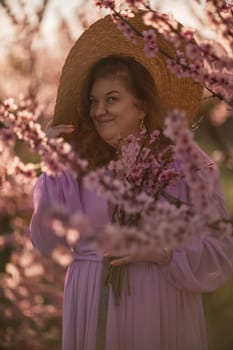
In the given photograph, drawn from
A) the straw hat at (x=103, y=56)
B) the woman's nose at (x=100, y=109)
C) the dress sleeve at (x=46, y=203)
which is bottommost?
the dress sleeve at (x=46, y=203)

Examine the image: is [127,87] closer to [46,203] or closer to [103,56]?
[103,56]

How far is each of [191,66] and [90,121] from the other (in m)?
0.96

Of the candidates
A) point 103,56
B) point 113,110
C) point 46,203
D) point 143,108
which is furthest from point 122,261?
point 103,56

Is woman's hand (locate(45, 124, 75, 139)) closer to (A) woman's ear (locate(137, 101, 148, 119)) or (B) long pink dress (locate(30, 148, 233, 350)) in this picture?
(B) long pink dress (locate(30, 148, 233, 350))

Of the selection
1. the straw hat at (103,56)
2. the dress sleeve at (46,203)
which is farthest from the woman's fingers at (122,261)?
the straw hat at (103,56)

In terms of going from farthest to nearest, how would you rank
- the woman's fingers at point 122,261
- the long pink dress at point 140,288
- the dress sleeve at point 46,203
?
the dress sleeve at point 46,203, the long pink dress at point 140,288, the woman's fingers at point 122,261

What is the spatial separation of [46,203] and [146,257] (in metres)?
0.46

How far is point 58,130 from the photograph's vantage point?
318 centimetres

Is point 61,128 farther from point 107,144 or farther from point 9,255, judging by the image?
point 9,255

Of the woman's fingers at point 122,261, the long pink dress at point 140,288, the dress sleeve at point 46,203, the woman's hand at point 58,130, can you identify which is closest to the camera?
the woman's fingers at point 122,261

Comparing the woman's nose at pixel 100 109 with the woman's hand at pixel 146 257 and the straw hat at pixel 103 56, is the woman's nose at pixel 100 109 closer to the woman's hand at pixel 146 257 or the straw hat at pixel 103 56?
the straw hat at pixel 103 56

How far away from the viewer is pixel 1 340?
535 cm

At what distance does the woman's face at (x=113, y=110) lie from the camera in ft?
10.2

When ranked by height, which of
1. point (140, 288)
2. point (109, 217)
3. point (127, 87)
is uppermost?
point (127, 87)
